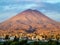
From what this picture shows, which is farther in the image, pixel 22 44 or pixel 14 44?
pixel 22 44

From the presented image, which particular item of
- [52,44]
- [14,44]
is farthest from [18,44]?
[52,44]

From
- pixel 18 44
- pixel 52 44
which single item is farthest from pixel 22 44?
pixel 52 44

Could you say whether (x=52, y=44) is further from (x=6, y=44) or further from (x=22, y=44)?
(x=6, y=44)

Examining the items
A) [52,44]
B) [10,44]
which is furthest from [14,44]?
[52,44]

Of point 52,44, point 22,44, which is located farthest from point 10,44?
point 52,44

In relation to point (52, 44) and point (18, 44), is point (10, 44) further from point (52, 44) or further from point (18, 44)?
point (52, 44)

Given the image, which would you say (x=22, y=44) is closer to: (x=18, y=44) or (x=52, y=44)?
(x=18, y=44)

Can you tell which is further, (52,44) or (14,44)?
(52,44)
